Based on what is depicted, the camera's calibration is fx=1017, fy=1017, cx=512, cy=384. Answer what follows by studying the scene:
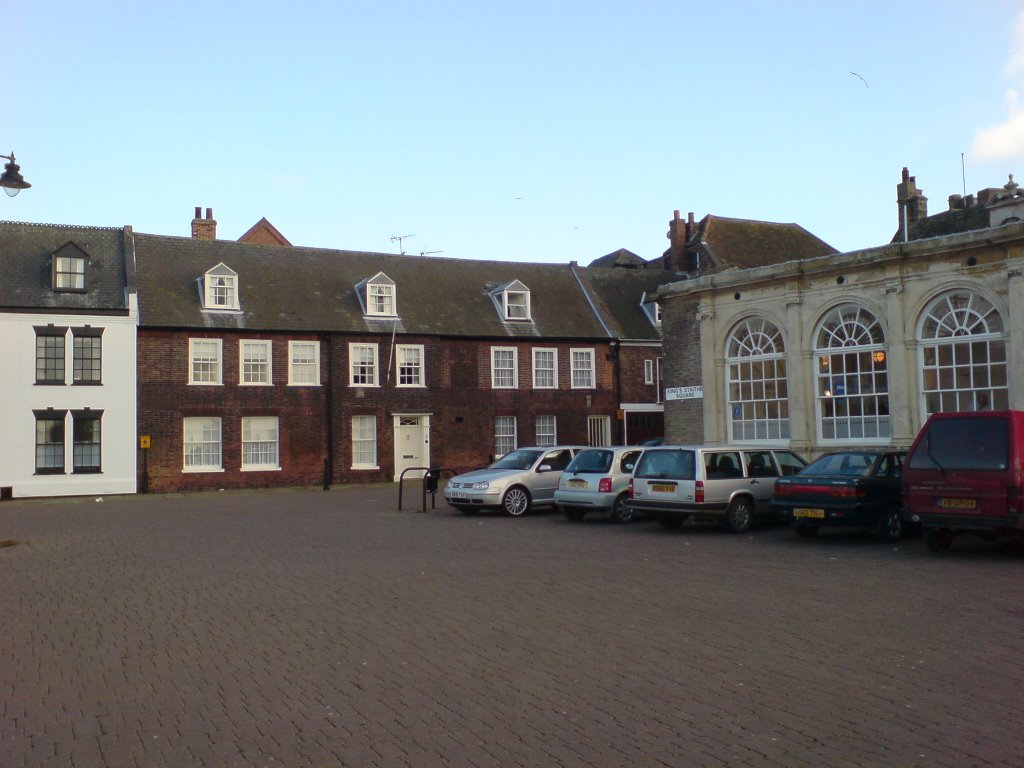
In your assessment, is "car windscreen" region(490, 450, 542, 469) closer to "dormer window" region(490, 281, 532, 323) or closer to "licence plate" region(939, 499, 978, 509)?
"licence plate" region(939, 499, 978, 509)

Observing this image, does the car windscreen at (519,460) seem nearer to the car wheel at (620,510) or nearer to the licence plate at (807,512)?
the car wheel at (620,510)

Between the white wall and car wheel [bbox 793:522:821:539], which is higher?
the white wall

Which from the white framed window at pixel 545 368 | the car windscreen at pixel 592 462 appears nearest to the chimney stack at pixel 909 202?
the white framed window at pixel 545 368

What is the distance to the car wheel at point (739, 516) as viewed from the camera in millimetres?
18125

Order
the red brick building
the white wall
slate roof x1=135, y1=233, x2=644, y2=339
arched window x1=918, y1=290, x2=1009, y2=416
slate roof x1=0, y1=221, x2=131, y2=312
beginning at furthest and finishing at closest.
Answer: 1. slate roof x1=135, y1=233, x2=644, y2=339
2. the red brick building
3. slate roof x1=0, y1=221, x2=131, y2=312
4. the white wall
5. arched window x1=918, y1=290, x2=1009, y2=416

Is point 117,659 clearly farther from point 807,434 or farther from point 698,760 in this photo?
point 807,434

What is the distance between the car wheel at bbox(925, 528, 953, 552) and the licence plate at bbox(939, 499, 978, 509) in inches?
30.9

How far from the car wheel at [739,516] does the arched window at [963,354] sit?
20.6 feet

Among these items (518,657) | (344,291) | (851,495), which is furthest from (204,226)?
(518,657)

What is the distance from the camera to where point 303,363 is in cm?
3766

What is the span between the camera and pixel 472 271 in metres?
44.3

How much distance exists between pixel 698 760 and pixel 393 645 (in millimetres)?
3825

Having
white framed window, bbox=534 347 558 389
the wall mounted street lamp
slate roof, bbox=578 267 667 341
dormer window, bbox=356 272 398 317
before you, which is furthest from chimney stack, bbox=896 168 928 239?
the wall mounted street lamp

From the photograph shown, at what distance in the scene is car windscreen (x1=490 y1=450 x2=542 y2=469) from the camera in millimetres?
23516
